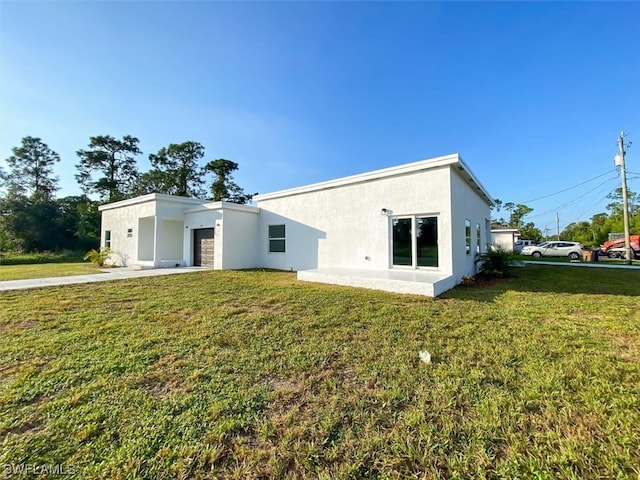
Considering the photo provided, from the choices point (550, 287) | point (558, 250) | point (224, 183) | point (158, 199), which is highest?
point (224, 183)

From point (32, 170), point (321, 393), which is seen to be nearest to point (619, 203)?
point (321, 393)

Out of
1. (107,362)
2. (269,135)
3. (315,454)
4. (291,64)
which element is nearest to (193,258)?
(269,135)

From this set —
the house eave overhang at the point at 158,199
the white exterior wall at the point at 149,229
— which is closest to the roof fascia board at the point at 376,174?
the house eave overhang at the point at 158,199

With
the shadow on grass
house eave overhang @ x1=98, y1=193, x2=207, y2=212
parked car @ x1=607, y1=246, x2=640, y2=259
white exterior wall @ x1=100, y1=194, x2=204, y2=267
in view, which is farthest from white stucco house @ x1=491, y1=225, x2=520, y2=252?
white exterior wall @ x1=100, y1=194, x2=204, y2=267

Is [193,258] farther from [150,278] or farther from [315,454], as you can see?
[315,454]

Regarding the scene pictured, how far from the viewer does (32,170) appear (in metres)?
27.8

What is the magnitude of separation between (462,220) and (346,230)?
14.1 feet

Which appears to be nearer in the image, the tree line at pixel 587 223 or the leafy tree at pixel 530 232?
the tree line at pixel 587 223

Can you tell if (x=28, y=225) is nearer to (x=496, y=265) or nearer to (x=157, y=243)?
(x=157, y=243)

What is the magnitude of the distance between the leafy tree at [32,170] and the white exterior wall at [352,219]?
1154 inches

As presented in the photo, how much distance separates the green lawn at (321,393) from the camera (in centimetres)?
183

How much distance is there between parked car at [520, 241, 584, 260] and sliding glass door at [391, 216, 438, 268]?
21200mm

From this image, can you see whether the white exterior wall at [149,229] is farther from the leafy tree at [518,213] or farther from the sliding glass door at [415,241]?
the leafy tree at [518,213]

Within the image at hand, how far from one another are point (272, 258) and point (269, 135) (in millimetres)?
7433
